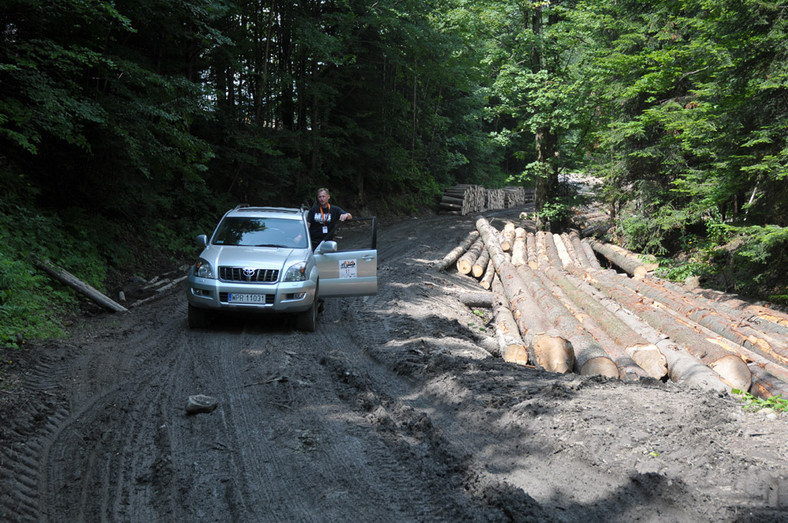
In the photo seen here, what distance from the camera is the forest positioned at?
351 inches

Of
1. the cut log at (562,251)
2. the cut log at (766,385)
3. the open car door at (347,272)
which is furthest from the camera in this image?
the cut log at (562,251)

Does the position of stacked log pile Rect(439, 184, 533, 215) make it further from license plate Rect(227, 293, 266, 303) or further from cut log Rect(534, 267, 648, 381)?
license plate Rect(227, 293, 266, 303)

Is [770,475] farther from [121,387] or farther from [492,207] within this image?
[492,207]

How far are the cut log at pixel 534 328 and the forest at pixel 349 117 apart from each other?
4590 millimetres

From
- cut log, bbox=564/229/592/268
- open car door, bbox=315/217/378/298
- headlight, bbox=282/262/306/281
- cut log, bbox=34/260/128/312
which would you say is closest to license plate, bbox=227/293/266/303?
headlight, bbox=282/262/306/281

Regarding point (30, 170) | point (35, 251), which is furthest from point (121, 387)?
point (30, 170)

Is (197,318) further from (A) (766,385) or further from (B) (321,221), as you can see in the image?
(A) (766,385)

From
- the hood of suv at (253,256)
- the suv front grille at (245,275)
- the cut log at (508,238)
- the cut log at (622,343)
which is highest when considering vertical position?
the hood of suv at (253,256)

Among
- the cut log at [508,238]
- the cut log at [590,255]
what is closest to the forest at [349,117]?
the cut log at [590,255]

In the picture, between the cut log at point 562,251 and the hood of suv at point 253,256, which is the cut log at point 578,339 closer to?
the hood of suv at point 253,256

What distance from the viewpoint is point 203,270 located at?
25.7 feet

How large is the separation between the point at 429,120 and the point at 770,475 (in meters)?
29.6

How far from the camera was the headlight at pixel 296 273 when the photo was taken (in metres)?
7.85

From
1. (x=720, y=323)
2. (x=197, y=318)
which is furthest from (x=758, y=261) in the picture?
(x=197, y=318)
